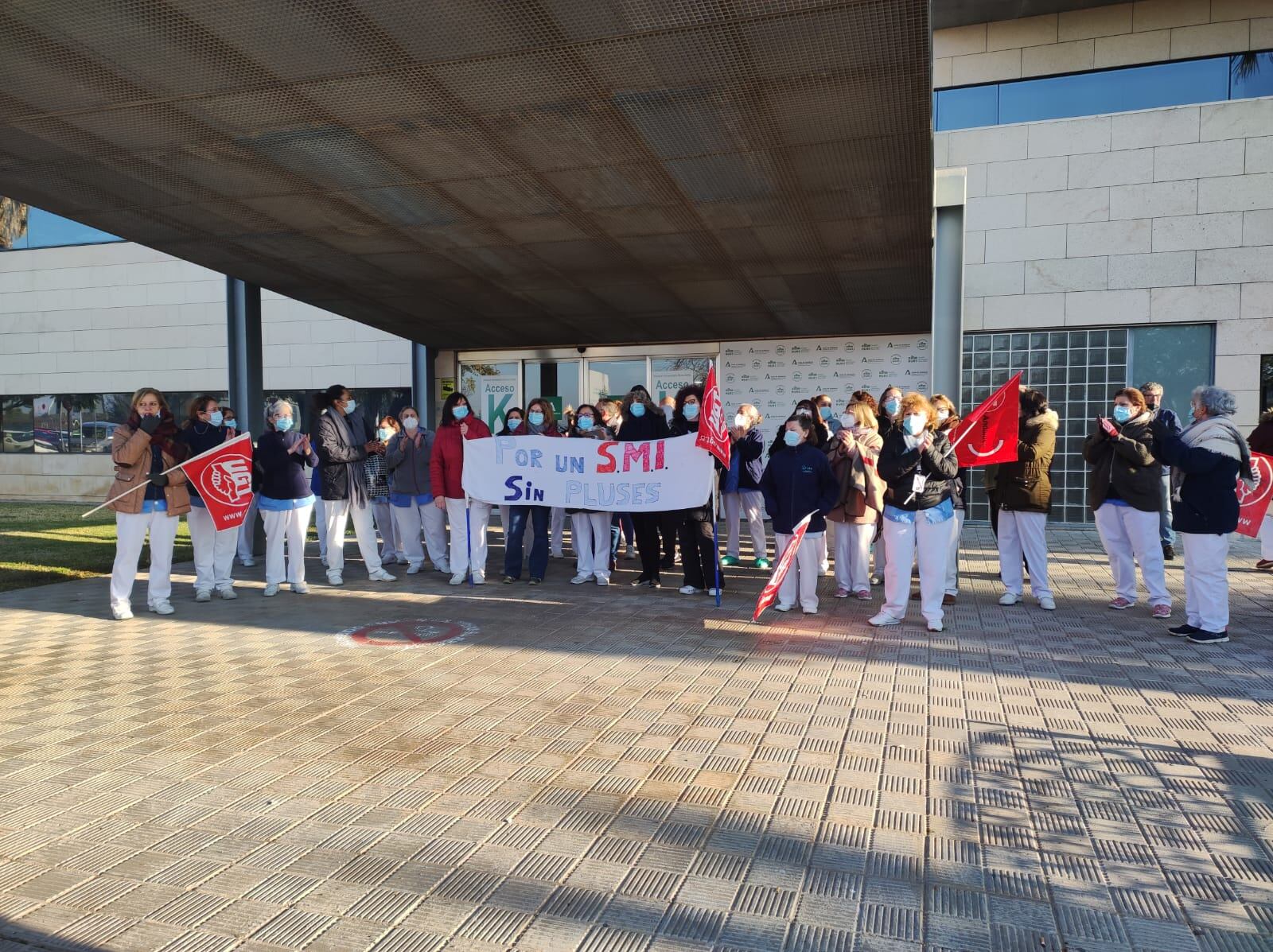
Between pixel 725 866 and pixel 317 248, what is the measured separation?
9.39 meters

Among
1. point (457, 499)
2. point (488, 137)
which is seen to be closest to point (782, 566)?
point (457, 499)

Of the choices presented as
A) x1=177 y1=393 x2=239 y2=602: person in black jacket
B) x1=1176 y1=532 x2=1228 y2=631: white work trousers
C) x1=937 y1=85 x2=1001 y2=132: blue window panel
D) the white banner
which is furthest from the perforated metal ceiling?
x1=937 y1=85 x2=1001 y2=132: blue window panel

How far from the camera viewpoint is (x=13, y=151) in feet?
24.9

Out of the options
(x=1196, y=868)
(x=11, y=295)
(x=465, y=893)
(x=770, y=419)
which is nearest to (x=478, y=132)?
(x=465, y=893)

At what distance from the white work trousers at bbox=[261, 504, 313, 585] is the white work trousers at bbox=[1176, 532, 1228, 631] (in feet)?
27.2

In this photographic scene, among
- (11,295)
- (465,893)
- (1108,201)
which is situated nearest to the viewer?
(465,893)

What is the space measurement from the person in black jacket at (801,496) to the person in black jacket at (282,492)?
4.91 meters

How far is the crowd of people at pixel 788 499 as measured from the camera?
6895mm

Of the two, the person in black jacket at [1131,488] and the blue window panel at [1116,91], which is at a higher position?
the blue window panel at [1116,91]

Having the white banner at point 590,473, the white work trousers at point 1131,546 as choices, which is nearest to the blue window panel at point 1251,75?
the white work trousers at point 1131,546

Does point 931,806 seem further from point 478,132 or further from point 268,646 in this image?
point 478,132

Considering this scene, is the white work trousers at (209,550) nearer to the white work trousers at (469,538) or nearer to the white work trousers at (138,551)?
the white work trousers at (138,551)

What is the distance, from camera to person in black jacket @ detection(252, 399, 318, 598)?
8.88 meters

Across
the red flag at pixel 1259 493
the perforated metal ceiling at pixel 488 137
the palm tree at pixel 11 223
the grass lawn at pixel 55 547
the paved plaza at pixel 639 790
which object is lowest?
the paved plaza at pixel 639 790
